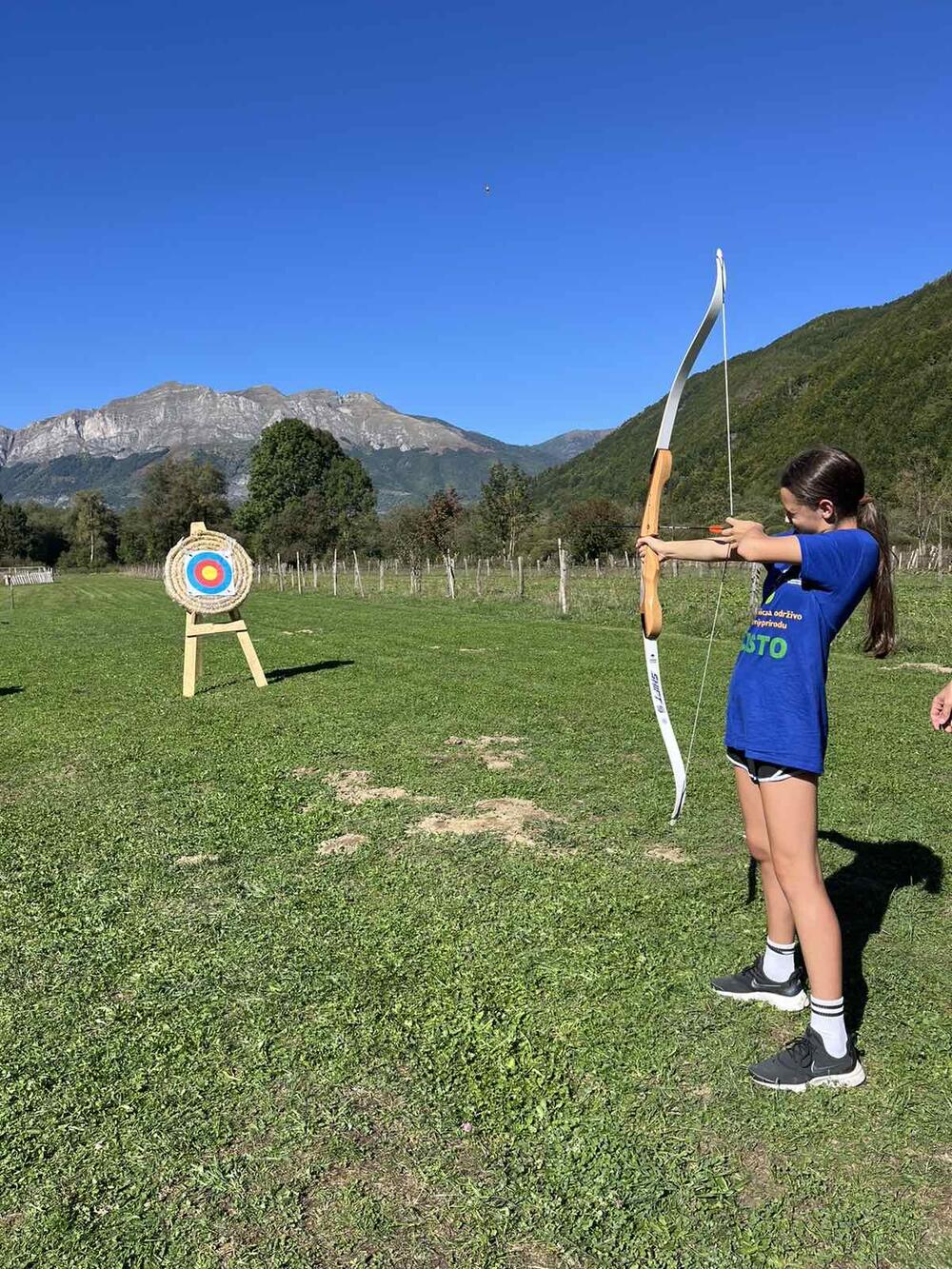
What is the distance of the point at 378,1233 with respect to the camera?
1948 mm

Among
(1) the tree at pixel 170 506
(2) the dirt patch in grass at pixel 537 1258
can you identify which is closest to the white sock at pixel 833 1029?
(2) the dirt patch in grass at pixel 537 1258

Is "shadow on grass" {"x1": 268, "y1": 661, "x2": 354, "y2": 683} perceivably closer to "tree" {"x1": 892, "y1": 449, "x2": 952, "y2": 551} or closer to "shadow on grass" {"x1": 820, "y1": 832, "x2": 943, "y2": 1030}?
"shadow on grass" {"x1": 820, "y1": 832, "x2": 943, "y2": 1030}

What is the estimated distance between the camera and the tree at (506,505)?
133 feet

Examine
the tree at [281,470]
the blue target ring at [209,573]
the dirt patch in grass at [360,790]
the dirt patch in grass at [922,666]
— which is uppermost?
the tree at [281,470]

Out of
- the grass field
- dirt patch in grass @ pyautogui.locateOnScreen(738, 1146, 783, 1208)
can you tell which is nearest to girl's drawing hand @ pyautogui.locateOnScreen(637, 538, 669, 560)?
the grass field

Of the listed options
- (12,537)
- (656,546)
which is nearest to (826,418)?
(12,537)

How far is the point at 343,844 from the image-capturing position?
463cm

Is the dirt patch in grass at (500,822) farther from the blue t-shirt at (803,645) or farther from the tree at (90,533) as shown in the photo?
the tree at (90,533)

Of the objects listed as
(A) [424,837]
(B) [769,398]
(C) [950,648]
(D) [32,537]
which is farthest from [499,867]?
(B) [769,398]

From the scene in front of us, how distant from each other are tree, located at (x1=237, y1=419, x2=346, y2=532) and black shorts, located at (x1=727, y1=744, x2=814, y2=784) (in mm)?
77685

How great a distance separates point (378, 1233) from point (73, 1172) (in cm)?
83

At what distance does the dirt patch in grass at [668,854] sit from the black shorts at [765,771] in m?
1.66

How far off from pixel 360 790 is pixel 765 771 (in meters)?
3.49

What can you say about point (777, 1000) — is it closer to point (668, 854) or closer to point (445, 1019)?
point (445, 1019)
